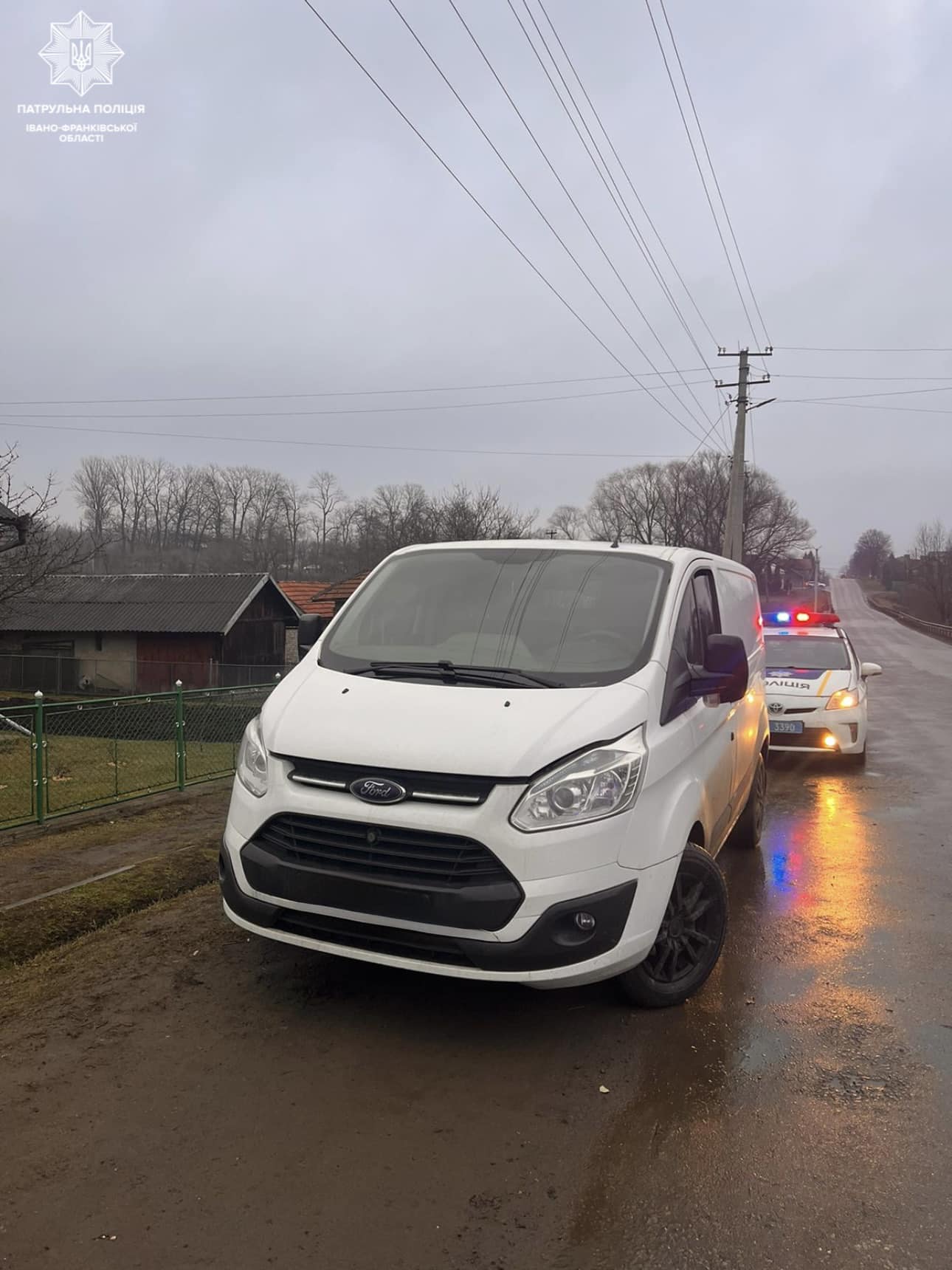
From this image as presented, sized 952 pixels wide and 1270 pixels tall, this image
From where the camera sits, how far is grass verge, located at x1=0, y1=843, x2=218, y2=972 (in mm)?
4855

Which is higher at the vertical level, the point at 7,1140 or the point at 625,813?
the point at 625,813

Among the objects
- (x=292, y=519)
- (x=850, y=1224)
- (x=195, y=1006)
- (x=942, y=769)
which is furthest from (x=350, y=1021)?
(x=292, y=519)

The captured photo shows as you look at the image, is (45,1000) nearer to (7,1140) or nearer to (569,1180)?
(7,1140)

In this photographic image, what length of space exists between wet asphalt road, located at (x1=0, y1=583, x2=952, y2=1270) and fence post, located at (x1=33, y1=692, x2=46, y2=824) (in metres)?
3.43

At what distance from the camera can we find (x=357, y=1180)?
2.84 meters

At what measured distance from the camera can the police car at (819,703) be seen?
10836 mm

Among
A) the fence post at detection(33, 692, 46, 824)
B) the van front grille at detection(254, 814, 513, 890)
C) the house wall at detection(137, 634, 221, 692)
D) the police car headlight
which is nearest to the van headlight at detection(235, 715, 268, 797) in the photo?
the van front grille at detection(254, 814, 513, 890)

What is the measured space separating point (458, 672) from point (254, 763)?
1.00m

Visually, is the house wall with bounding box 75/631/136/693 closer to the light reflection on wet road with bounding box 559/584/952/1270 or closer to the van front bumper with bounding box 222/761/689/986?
the light reflection on wet road with bounding box 559/584/952/1270

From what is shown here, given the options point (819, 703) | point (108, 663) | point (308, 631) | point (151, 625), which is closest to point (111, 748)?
point (308, 631)

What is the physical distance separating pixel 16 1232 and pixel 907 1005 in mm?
3694

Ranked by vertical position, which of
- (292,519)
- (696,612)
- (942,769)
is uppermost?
(292,519)

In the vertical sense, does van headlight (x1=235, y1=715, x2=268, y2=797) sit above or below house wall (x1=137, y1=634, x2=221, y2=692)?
above

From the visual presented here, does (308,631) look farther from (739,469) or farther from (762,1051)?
(739,469)
